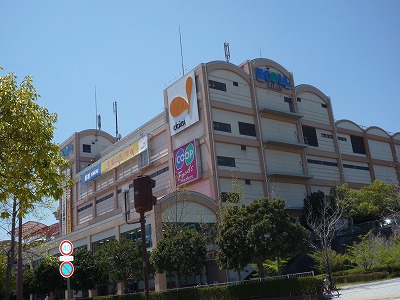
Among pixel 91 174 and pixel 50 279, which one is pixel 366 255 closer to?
pixel 50 279

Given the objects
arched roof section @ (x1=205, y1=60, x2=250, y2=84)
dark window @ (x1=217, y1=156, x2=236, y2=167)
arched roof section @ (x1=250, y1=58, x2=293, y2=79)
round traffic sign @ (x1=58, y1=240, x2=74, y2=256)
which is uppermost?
arched roof section @ (x1=250, y1=58, x2=293, y2=79)

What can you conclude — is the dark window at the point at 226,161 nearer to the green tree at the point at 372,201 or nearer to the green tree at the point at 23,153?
the green tree at the point at 372,201

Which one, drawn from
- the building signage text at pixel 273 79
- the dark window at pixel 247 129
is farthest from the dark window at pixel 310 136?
the dark window at pixel 247 129

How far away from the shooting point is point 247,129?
5409cm

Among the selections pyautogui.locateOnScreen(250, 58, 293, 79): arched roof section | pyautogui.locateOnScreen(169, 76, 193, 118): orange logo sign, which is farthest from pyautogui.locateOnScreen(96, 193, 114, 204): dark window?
pyautogui.locateOnScreen(250, 58, 293, 79): arched roof section

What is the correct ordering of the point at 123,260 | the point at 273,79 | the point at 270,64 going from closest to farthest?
the point at 123,260, the point at 273,79, the point at 270,64

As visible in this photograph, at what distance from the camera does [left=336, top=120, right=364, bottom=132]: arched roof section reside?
221ft

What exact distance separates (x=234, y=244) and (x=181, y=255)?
15.0 ft

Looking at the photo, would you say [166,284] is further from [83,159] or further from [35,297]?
[83,159]

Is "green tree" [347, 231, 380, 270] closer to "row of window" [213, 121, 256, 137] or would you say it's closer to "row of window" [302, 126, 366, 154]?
"row of window" [213, 121, 256, 137]

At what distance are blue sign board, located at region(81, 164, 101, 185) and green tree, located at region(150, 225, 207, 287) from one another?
36679 millimetres

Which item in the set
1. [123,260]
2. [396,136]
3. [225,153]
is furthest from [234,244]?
[396,136]

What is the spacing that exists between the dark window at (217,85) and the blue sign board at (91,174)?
80.0 feet

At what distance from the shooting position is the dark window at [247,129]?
5356 centimetres
